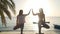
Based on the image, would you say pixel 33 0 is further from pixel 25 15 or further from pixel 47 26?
pixel 47 26

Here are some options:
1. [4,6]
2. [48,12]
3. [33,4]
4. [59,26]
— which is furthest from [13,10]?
[59,26]

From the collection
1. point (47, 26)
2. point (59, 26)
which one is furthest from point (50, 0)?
point (59, 26)

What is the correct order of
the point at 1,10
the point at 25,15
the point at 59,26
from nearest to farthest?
the point at 1,10, the point at 25,15, the point at 59,26

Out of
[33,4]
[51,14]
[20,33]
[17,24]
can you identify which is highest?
[33,4]

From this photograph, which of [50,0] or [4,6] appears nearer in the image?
[4,6]

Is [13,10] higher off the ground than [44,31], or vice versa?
[13,10]

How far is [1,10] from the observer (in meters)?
3.86

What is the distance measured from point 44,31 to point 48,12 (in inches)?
25.2

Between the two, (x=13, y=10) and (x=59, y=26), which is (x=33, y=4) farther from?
(x=59, y=26)

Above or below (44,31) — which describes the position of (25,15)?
above

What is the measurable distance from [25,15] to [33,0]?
64 centimetres

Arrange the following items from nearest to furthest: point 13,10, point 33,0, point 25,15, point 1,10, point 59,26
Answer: point 1,10 < point 13,10 < point 25,15 < point 33,0 < point 59,26

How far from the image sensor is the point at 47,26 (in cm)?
469

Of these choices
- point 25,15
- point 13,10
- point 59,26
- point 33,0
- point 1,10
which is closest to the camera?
point 1,10
